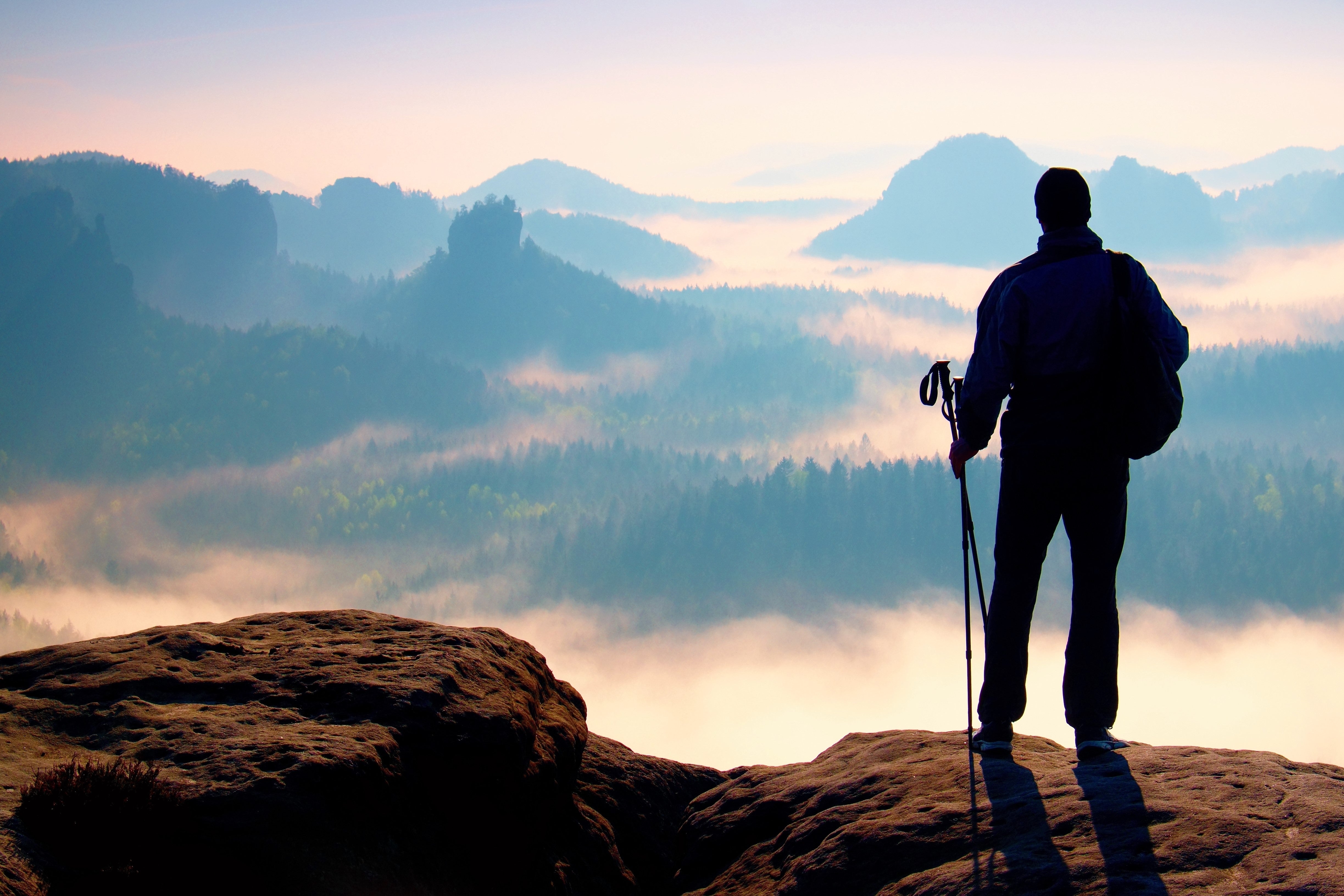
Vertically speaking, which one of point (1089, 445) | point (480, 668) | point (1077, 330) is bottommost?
point (480, 668)

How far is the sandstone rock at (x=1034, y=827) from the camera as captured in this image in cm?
576

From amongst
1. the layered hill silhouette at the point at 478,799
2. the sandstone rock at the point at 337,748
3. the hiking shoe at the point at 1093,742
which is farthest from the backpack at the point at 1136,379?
the sandstone rock at the point at 337,748

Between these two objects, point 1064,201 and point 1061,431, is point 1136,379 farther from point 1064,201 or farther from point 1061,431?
point 1064,201

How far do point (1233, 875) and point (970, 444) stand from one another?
3.37 m

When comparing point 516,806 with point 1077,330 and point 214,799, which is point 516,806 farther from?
point 1077,330

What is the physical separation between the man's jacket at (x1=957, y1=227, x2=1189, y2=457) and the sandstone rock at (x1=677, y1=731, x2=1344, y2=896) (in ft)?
8.61

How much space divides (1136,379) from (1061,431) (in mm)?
662

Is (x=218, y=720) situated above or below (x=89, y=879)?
above

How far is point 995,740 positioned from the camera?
26.3 ft

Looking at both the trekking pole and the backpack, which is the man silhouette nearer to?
the backpack

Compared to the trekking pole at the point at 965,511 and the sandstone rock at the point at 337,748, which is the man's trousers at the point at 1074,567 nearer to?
the trekking pole at the point at 965,511

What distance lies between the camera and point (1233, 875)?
18.3 ft

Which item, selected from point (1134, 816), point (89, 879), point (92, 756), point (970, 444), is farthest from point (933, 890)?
point (92, 756)

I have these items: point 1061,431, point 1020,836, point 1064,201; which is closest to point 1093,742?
point 1020,836
